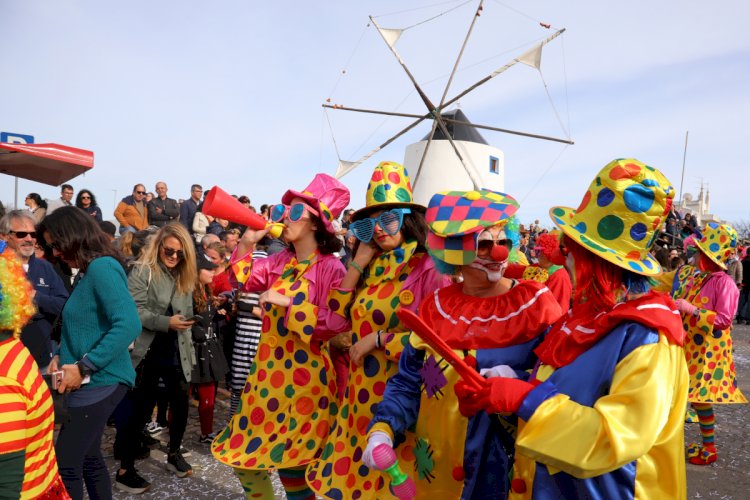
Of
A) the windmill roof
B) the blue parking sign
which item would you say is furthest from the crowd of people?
the windmill roof

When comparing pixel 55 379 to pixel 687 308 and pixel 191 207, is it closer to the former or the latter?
pixel 687 308

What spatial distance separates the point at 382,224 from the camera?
2982 mm

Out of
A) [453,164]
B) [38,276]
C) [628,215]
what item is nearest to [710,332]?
[628,215]

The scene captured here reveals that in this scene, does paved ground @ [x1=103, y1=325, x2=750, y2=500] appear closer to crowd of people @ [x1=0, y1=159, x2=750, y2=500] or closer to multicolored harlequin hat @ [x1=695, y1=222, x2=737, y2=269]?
crowd of people @ [x1=0, y1=159, x2=750, y2=500]

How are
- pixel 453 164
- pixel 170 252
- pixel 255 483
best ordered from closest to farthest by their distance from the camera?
pixel 255 483, pixel 170 252, pixel 453 164

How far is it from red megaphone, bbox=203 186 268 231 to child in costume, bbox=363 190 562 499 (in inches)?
63.7

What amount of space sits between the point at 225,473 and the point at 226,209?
7.61 feet

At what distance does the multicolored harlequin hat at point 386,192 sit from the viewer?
119 inches

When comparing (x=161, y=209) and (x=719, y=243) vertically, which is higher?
(x=719, y=243)

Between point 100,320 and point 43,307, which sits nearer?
point 100,320

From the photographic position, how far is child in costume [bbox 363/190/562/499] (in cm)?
196

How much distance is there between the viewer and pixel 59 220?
119 inches

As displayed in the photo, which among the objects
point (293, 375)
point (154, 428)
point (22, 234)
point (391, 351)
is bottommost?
point (154, 428)

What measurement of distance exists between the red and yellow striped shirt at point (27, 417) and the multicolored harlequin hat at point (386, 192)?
5.45 ft
